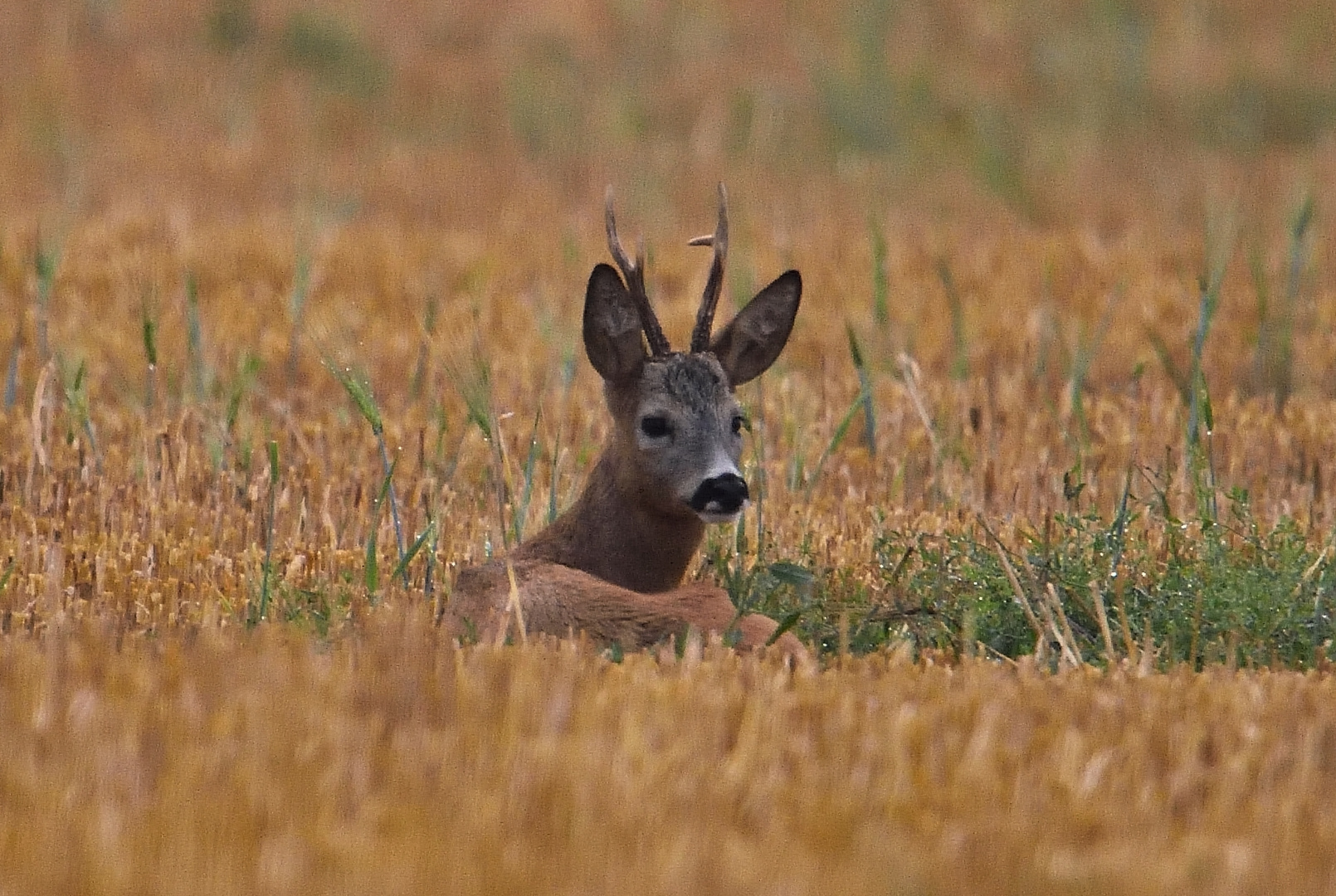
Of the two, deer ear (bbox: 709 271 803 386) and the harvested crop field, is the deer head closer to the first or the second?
deer ear (bbox: 709 271 803 386)

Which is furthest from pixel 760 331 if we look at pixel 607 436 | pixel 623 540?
pixel 607 436

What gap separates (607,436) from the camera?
833cm

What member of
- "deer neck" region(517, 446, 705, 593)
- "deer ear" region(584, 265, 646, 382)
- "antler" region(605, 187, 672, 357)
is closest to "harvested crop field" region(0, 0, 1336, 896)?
"deer neck" region(517, 446, 705, 593)

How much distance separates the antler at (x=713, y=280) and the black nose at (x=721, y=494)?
0.48 metres

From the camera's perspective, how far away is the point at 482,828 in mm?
3396

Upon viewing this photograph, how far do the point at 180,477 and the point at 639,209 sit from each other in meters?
8.29

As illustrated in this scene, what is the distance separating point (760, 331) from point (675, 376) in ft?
1.33

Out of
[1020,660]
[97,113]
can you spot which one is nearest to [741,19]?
[97,113]

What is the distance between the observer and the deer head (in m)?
5.80

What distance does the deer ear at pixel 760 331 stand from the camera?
20.5 feet

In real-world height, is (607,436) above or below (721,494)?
below

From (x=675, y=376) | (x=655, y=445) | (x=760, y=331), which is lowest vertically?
(x=655, y=445)

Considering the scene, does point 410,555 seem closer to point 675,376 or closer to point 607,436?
point 675,376

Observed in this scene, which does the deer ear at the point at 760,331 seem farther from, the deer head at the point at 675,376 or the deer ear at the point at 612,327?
the deer ear at the point at 612,327
